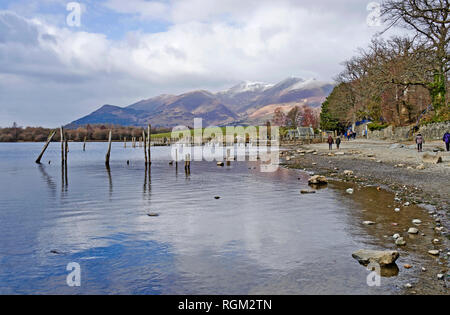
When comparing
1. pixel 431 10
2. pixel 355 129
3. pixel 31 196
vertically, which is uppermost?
pixel 431 10

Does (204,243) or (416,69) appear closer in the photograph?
(204,243)

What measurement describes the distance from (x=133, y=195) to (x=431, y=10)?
33030 mm

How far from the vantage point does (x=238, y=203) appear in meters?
19.9

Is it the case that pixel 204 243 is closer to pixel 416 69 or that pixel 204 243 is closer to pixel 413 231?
pixel 413 231

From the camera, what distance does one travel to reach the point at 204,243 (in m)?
12.1

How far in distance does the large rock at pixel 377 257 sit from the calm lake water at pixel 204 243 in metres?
0.26

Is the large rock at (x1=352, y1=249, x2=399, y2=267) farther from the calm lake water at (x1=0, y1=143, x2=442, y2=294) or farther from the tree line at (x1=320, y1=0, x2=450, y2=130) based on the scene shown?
the tree line at (x1=320, y1=0, x2=450, y2=130)

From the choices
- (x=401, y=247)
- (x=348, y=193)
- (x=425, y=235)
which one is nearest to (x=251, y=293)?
(x=401, y=247)

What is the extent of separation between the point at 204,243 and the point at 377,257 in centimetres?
542

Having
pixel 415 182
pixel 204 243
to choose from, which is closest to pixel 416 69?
pixel 415 182

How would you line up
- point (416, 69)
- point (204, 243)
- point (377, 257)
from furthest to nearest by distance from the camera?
point (416, 69) < point (204, 243) < point (377, 257)
